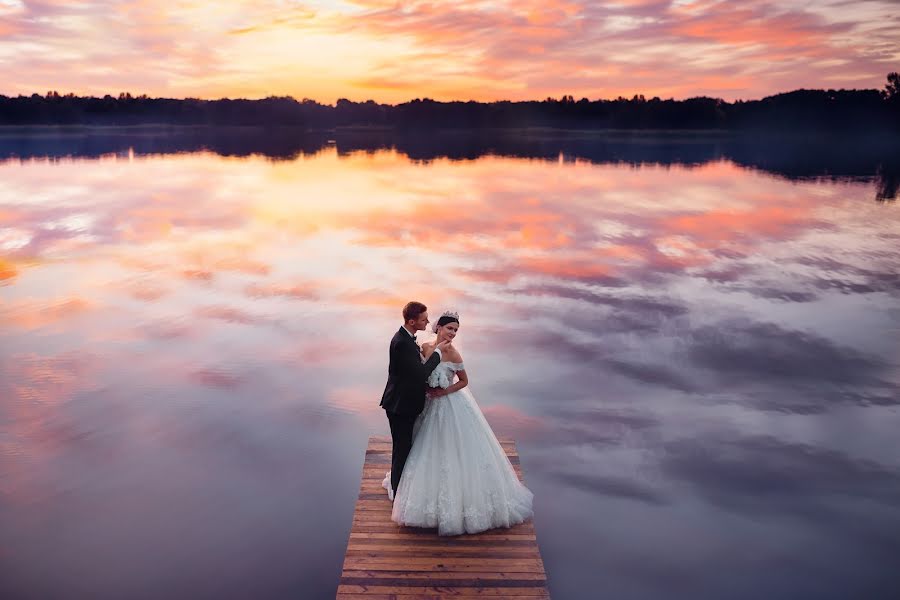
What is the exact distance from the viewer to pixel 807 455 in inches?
440

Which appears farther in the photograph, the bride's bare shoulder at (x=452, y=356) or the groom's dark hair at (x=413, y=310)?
the bride's bare shoulder at (x=452, y=356)

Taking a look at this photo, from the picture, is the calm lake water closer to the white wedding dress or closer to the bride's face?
the white wedding dress

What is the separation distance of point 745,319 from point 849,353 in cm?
296

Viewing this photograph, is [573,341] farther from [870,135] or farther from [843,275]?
[870,135]

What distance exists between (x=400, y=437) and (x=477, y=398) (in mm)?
5922

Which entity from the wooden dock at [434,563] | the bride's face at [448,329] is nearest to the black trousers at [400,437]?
the wooden dock at [434,563]

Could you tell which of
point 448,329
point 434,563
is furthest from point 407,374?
point 434,563

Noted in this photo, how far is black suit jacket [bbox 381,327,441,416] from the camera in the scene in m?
6.96

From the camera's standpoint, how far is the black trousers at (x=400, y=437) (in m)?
7.23

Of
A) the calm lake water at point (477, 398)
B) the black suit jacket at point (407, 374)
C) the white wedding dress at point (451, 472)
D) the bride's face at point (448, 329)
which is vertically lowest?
the calm lake water at point (477, 398)

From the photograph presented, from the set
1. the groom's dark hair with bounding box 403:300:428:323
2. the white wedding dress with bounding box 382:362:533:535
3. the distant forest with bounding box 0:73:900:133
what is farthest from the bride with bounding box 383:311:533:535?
the distant forest with bounding box 0:73:900:133

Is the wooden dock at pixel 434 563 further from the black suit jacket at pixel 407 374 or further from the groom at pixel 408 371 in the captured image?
the black suit jacket at pixel 407 374

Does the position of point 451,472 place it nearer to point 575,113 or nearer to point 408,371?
point 408,371

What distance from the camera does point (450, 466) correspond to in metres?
7.17
